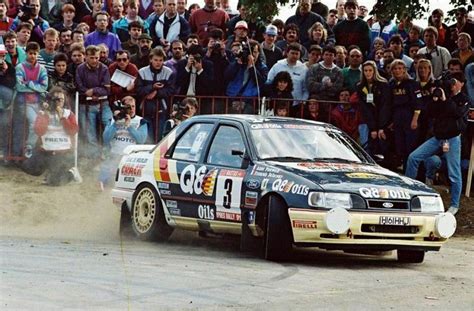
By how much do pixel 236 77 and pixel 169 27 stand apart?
2.84 metres

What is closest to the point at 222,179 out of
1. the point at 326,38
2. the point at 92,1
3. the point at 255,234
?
the point at 255,234

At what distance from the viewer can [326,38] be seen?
21.1 meters

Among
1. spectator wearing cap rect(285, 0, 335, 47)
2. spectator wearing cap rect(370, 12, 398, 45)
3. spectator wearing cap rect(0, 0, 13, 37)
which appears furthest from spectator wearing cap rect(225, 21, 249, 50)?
spectator wearing cap rect(0, 0, 13, 37)

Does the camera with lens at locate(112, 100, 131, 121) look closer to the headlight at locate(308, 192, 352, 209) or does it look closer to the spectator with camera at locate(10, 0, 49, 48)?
the spectator with camera at locate(10, 0, 49, 48)

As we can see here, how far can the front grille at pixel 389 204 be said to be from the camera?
12086 millimetres

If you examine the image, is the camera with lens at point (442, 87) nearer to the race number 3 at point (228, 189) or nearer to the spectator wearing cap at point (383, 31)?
the spectator wearing cap at point (383, 31)

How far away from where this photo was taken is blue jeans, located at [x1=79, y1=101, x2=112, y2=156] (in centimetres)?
1939

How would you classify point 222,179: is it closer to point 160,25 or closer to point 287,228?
point 287,228

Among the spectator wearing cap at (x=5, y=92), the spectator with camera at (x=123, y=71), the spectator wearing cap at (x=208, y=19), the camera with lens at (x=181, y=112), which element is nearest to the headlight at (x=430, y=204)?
the camera with lens at (x=181, y=112)

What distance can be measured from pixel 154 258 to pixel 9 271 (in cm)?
194

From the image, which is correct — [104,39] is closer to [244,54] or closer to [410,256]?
[244,54]

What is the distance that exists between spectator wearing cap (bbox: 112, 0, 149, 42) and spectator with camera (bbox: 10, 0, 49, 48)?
125 centimetres

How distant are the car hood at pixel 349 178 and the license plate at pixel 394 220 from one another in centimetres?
29

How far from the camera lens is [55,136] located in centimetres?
1881
